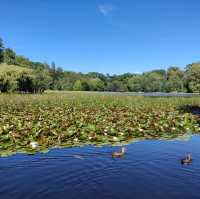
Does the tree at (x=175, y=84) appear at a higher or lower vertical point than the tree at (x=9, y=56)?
lower

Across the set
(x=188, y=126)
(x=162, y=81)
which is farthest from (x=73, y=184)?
(x=162, y=81)

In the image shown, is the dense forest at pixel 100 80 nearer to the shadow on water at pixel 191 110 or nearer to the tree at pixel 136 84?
the tree at pixel 136 84

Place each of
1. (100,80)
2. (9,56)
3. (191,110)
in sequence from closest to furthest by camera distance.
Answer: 1. (191,110)
2. (9,56)
3. (100,80)

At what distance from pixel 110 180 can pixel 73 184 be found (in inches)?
34.2

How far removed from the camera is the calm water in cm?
669

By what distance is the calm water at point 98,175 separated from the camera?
21.9 ft

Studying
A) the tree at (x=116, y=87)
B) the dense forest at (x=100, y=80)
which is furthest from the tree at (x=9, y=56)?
the tree at (x=116, y=87)

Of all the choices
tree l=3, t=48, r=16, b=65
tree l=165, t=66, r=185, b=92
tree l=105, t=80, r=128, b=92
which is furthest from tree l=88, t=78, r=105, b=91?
tree l=3, t=48, r=16, b=65

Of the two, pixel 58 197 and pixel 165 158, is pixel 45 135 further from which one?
pixel 58 197

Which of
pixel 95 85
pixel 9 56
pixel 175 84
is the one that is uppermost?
pixel 9 56

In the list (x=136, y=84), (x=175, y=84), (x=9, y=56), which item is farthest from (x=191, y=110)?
(x=136, y=84)

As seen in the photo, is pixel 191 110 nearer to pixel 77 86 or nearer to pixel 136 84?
pixel 77 86

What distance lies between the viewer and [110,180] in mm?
7523

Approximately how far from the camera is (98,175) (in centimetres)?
784
